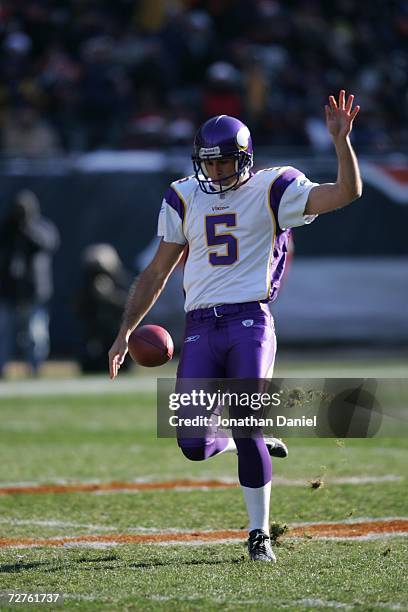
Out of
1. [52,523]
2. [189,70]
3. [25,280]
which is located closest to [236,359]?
[52,523]

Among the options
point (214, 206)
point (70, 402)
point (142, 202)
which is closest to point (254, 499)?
point (214, 206)

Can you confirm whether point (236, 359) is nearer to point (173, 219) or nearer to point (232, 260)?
point (232, 260)

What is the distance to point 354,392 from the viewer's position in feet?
17.5

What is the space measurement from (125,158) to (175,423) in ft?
30.6

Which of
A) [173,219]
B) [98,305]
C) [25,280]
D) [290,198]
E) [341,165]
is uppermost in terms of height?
[341,165]

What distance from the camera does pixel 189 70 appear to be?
1595 centimetres

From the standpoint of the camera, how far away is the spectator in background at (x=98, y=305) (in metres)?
13.3

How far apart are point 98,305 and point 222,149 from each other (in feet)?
27.2

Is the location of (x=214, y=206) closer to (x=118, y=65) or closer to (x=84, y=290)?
(x=84, y=290)

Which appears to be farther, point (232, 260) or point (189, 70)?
point (189, 70)

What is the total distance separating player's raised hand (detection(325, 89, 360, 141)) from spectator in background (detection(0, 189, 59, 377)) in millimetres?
8455

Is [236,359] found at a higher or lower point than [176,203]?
lower

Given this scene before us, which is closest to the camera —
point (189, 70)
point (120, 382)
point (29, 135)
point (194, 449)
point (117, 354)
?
point (194, 449)

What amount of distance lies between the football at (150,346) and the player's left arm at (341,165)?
3.03 feet
